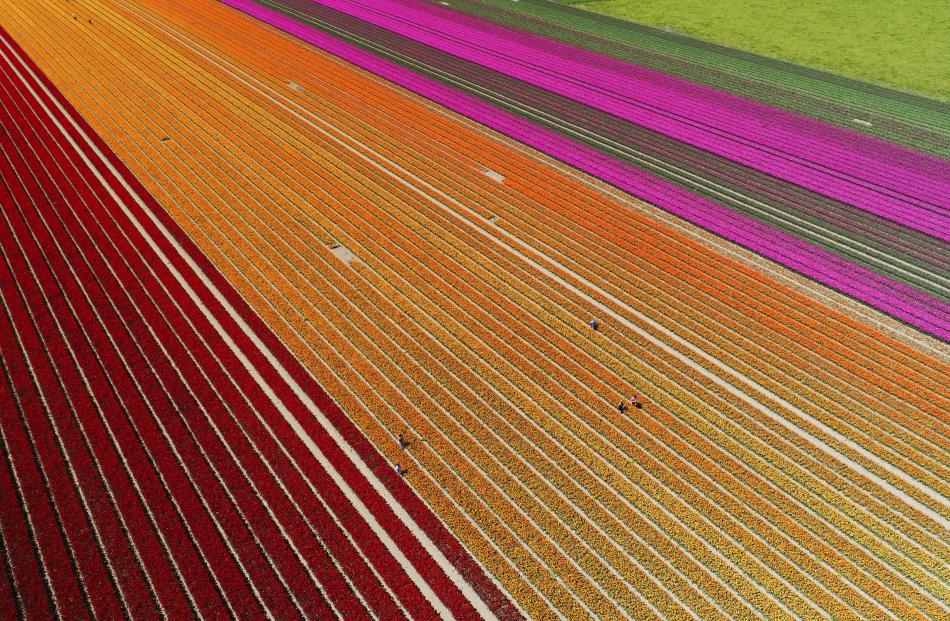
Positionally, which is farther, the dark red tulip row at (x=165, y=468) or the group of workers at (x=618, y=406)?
the group of workers at (x=618, y=406)

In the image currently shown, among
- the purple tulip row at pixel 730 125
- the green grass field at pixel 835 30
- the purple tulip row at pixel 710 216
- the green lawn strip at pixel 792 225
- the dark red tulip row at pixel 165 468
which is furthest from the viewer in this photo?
the green grass field at pixel 835 30

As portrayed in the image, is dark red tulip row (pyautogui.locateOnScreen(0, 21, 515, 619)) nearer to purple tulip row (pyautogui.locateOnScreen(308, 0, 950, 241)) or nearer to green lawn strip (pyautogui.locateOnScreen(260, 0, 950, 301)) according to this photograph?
green lawn strip (pyautogui.locateOnScreen(260, 0, 950, 301))

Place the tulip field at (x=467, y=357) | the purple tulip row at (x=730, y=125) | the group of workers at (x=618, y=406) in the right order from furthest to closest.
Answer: the purple tulip row at (x=730, y=125) < the group of workers at (x=618, y=406) < the tulip field at (x=467, y=357)

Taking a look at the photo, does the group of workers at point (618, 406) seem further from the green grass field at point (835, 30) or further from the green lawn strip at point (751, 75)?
the green grass field at point (835, 30)

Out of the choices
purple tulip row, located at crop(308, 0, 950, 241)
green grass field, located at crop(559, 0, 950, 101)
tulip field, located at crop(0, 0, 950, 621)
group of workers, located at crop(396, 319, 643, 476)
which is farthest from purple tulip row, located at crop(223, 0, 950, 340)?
green grass field, located at crop(559, 0, 950, 101)

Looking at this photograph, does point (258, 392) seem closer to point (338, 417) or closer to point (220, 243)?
point (338, 417)

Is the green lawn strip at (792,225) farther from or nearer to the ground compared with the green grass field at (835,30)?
nearer to the ground

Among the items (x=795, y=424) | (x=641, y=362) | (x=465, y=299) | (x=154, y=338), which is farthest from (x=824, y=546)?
(x=154, y=338)

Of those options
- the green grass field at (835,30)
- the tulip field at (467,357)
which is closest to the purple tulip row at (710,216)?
the tulip field at (467,357)
